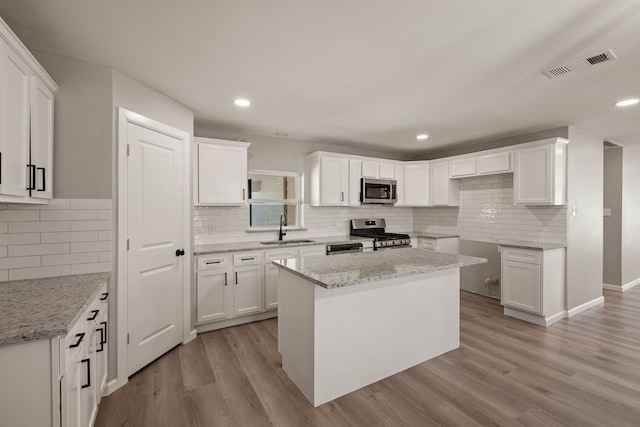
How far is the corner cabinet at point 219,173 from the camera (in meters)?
3.57

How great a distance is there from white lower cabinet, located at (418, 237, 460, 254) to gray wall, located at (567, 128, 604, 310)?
158cm

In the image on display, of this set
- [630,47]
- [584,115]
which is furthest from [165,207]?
[584,115]

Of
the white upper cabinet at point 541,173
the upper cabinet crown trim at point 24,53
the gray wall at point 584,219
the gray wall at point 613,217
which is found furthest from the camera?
the gray wall at point 613,217

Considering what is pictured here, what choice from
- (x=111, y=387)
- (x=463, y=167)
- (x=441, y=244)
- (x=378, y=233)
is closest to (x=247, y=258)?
(x=111, y=387)

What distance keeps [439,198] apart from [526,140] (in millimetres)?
1523

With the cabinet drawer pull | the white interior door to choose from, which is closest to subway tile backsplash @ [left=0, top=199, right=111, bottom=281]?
the white interior door

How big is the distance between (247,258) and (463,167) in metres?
3.67

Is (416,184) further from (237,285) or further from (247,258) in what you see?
(237,285)

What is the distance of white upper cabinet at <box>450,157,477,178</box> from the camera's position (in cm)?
466

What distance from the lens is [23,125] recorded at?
1696 mm

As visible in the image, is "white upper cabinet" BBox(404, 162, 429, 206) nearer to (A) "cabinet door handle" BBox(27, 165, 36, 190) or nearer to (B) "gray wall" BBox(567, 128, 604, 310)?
(B) "gray wall" BBox(567, 128, 604, 310)

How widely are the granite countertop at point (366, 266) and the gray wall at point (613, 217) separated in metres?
4.37

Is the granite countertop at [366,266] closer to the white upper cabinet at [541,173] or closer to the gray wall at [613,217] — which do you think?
the white upper cabinet at [541,173]

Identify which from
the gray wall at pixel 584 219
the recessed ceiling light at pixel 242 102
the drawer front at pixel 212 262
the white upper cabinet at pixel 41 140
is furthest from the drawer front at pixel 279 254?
the gray wall at pixel 584 219
